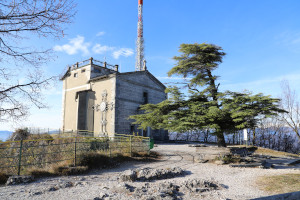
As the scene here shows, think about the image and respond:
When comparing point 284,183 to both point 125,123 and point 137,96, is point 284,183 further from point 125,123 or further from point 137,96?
point 137,96

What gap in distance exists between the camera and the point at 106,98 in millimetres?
22438

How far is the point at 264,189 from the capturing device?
6.63 m

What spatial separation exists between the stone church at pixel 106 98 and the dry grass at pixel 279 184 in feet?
48.7

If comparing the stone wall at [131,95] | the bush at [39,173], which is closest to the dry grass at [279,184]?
the bush at [39,173]

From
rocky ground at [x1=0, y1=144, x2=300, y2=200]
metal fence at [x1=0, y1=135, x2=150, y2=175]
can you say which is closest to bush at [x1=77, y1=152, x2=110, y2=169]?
metal fence at [x1=0, y1=135, x2=150, y2=175]

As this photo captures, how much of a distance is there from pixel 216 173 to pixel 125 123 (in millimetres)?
14429

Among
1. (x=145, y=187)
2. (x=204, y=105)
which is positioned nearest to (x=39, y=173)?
(x=145, y=187)

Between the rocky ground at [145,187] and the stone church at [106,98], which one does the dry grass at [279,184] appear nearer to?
the rocky ground at [145,187]

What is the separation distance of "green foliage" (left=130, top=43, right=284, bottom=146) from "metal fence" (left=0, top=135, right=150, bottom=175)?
2.44 metres

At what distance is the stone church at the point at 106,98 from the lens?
21781 mm

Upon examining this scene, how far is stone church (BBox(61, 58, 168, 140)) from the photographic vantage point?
858 inches

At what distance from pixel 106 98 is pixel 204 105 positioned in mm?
13938

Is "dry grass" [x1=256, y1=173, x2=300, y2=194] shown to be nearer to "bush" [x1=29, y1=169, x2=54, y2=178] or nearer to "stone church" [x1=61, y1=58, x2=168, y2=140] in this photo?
"bush" [x1=29, y1=169, x2=54, y2=178]

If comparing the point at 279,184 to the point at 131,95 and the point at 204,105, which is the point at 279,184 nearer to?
the point at 204,105
